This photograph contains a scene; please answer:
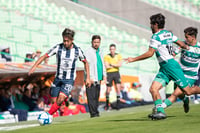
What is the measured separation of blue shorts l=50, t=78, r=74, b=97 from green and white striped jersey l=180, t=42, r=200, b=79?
2710 millimetres

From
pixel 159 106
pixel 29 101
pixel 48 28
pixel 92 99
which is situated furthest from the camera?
pixel 48 28

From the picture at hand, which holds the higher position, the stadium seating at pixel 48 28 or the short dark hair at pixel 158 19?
the stadium seating at pixel 48 28

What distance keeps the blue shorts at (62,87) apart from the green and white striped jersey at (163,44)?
2566 millimetres

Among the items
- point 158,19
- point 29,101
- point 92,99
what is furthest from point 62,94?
point 29,101

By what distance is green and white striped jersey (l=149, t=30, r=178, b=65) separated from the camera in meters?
9.93

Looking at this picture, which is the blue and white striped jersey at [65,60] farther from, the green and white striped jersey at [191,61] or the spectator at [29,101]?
the spectator at [29,101]

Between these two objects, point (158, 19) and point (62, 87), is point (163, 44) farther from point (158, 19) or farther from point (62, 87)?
point (62, 87)

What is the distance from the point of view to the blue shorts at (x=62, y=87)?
1170cm

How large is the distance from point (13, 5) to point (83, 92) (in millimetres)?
9515

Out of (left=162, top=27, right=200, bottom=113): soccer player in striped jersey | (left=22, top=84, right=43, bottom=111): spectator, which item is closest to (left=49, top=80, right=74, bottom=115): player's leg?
(left=162, top=27, right=200, bottom=113): soccer player in striped jersey

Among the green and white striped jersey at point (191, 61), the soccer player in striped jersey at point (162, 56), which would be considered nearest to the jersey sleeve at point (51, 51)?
the soccer player in striped jersey at point (162, 56)

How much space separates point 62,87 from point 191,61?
3136mm

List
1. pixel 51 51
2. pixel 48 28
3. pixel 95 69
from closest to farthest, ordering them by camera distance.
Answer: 1. pixel 51 51
2. pixel 95 69
3. pixel 48 28

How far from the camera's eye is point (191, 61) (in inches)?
495
